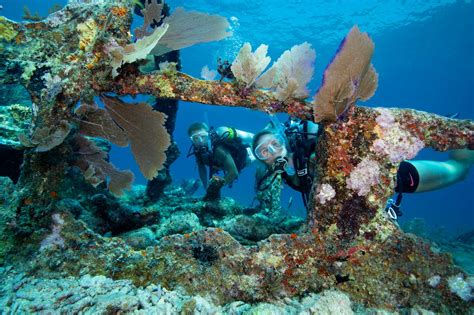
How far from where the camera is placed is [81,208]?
4.15 metres

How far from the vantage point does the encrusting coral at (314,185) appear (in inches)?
101

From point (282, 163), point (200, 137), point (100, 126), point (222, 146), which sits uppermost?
point (200, 137)

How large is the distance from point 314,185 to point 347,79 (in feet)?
3.82

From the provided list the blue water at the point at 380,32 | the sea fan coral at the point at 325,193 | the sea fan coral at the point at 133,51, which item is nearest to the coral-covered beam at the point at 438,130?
the sea fan coral at the point at 325,193

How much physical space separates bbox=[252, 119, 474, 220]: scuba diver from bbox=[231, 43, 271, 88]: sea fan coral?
61.1 inches

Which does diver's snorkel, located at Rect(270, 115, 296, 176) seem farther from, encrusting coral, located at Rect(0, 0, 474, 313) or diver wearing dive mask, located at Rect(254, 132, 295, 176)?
encrusting coral, located at Rect(0, 0, 474, 313)

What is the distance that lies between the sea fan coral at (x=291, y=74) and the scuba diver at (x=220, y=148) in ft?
14.8

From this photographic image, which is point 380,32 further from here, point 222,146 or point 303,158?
point 303,158

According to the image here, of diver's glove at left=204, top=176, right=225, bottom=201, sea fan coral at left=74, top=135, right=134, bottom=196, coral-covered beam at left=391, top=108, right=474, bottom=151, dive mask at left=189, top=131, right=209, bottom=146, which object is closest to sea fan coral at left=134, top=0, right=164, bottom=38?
sea fan coral at left=74, top=135, right=134, bottom=196

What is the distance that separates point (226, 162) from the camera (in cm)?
780

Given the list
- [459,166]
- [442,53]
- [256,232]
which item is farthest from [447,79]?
[256,232]

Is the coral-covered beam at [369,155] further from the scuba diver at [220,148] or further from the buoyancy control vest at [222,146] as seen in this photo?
the buoyancy control vest at [222,146]

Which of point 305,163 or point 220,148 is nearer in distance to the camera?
point 305,163

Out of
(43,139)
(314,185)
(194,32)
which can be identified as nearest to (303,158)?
(314,185)
